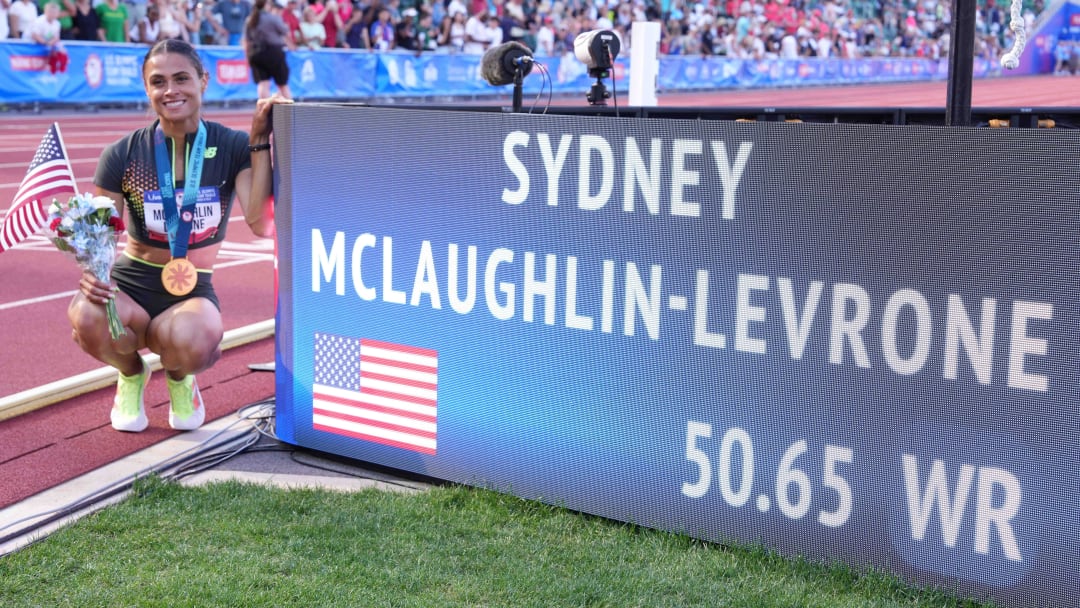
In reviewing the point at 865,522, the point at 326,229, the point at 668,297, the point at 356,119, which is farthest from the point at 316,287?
the point at 865,522

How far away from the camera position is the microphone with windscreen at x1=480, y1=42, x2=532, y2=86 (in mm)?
6137

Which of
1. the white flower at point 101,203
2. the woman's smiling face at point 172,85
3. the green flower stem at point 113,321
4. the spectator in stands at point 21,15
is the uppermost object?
the spectator in stands at point 21,15

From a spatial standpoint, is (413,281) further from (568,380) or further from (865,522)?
(865,522)

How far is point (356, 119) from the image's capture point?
4.67 meters

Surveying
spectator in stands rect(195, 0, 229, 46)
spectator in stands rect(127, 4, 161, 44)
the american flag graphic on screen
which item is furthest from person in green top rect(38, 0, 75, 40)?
the american flag graphic on screen

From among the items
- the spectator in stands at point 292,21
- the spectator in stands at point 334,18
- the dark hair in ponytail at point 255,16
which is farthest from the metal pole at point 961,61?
the spectator in stands at point 334,18

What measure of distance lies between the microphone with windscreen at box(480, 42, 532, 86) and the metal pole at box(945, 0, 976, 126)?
261 centimetres

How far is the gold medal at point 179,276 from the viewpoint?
5.12m

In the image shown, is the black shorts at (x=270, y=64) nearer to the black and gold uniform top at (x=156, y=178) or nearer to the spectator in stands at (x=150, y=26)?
the spectator in stands at (x=150, y=26)

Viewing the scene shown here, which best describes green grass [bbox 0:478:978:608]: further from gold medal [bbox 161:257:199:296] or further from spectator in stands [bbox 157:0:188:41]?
spectator in stands [bbox 157:0:188:41]

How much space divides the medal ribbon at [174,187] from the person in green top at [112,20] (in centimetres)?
1633

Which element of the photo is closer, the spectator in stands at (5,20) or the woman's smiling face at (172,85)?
the woman's smiling face at (172,85)

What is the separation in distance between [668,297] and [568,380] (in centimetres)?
48

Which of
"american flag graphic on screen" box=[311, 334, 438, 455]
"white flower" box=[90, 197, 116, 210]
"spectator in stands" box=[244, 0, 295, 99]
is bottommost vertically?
"american flag graphic on screen" box=[311, 334, 438, 455]
